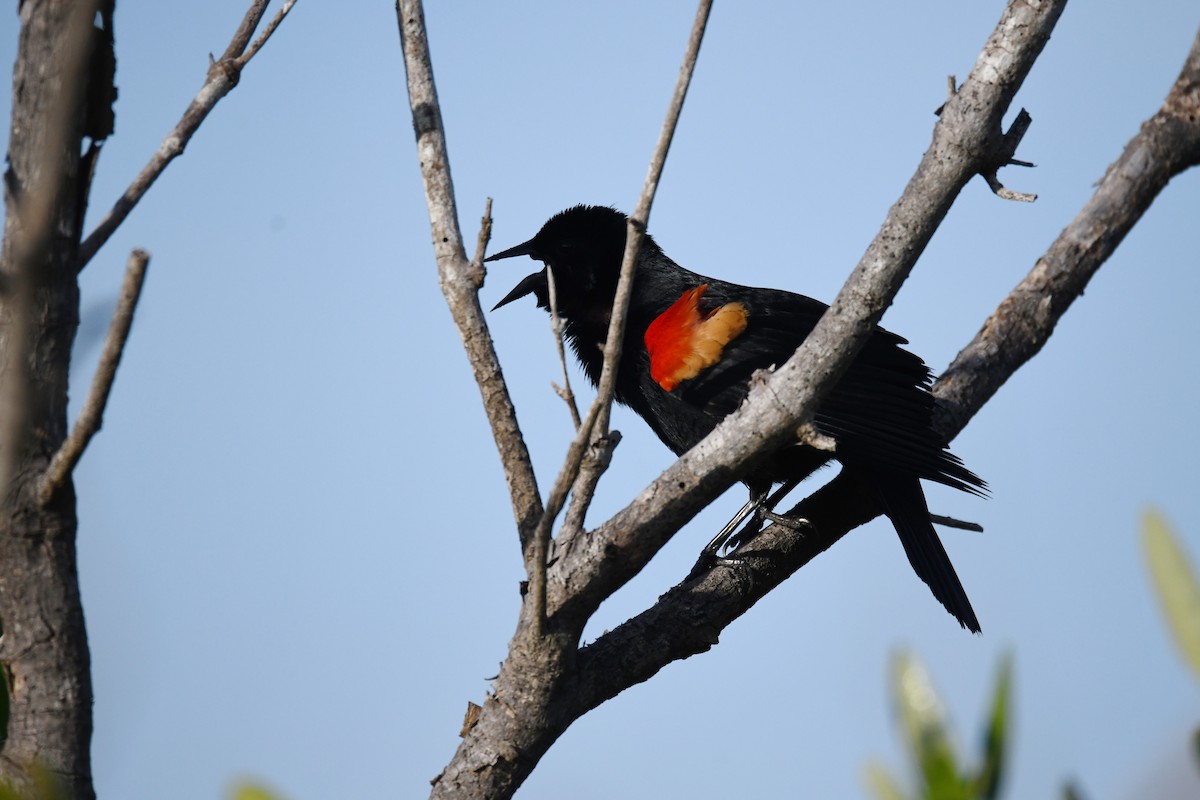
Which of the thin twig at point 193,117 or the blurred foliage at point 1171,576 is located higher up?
the thin twig at point 193,117

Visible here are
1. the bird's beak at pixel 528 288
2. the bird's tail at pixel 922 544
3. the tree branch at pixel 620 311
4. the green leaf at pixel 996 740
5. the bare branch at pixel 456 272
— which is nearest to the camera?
the green leaf at pixel 996 740

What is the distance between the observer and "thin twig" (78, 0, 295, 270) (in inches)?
73.7

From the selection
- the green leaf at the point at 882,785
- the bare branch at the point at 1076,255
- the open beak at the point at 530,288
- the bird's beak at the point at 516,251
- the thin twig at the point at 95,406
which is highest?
the bird's beak at the point at 516,251

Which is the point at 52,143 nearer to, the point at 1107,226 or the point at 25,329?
the point at 25,329

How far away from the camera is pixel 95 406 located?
1.64m

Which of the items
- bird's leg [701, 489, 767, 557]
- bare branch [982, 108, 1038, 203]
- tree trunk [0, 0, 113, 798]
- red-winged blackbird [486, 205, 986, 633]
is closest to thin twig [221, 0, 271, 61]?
tree trunk [0, 0, 113, 798]

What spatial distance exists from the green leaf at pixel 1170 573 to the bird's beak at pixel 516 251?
4326 mm

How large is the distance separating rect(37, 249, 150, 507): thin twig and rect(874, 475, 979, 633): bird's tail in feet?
9.08

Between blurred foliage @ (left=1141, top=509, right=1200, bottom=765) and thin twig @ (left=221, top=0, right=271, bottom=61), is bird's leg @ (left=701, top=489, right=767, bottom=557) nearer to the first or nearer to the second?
thin twig @ (left=221, top=0, right=271, bottom=61)

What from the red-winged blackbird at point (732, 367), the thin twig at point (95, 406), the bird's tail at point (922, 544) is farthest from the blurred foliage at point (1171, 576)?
the bird's tail at point (922, 544)

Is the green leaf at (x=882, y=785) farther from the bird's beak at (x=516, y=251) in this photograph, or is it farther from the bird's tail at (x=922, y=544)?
the bird's beak at (x=516, y=251)

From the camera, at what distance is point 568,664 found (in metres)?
2.65

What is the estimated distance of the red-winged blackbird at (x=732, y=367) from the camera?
3.71 m

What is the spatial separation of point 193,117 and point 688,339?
2.35 metres
